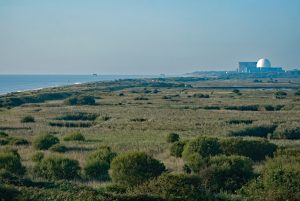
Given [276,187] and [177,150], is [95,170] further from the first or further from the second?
[276,187]

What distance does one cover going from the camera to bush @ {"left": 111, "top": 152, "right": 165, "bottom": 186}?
2052cm

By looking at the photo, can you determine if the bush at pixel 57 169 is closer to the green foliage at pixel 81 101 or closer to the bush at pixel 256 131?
the bush at pixel 256 131

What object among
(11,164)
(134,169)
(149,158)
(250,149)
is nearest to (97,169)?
(149,158)

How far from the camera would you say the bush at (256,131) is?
133ft

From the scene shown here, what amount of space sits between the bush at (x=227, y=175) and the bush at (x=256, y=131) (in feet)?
58.8

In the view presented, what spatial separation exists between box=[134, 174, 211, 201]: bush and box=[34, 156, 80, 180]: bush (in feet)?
20.3

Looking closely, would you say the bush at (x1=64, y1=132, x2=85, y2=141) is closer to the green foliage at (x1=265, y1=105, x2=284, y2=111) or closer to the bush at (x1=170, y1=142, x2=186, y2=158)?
the bush at (x1=170, y1=142, x2=186, y2=158)

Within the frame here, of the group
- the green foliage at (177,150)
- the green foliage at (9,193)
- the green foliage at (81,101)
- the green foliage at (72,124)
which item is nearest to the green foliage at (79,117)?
the green foliage at (72,124)

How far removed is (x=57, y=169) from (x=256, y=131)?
75.9 ft

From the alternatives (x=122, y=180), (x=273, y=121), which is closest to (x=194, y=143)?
(x=122, y=180)

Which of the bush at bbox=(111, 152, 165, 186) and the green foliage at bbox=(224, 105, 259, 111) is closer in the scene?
the bush at bbox=(111, 152, 165, 186)

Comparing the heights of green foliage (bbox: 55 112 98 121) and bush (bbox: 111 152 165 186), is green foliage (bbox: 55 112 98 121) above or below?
below

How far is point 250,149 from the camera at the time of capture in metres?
28.7

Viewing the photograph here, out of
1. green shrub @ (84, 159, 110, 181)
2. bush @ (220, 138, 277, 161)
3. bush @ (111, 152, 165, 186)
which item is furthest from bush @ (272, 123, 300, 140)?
bush @ (111, 152, 165, 186)
